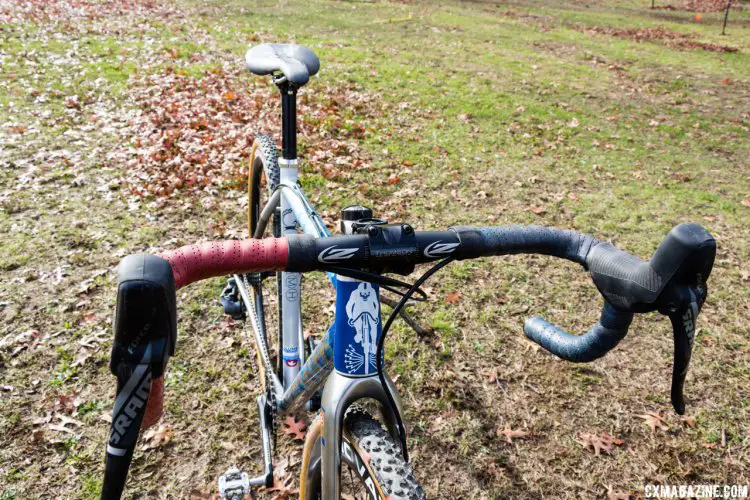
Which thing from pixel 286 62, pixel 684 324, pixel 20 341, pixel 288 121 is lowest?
pixel 20 341

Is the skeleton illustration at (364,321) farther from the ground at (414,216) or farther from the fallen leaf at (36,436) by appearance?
the fallen leaf at (36,436)

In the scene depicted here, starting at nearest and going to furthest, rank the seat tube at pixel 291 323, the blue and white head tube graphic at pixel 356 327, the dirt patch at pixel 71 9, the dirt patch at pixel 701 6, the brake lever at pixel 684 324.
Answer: the brake lever at pixel 684 324, the blue and white head tube graphic at pixel 356 327, the seat tube at pixel 291 323, the dirt patch at pixel 71 9, the dirt patch at pixel 701 6

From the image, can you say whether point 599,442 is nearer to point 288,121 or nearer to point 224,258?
point 288,121

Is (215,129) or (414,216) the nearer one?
(414,216)

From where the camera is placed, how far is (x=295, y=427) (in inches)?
144

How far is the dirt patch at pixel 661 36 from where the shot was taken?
603 inches

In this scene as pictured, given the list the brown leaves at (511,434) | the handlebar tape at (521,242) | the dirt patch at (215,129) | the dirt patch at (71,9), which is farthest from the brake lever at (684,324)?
the dirt patch at (71,9)

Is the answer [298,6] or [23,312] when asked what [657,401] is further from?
[298,6]

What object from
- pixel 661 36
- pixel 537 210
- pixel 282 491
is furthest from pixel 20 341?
pixel 661 36

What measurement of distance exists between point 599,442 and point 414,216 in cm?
332

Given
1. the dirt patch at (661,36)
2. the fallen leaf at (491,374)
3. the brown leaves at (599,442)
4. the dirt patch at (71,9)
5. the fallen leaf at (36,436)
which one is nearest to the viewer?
the fallen leaf at (36,436)
